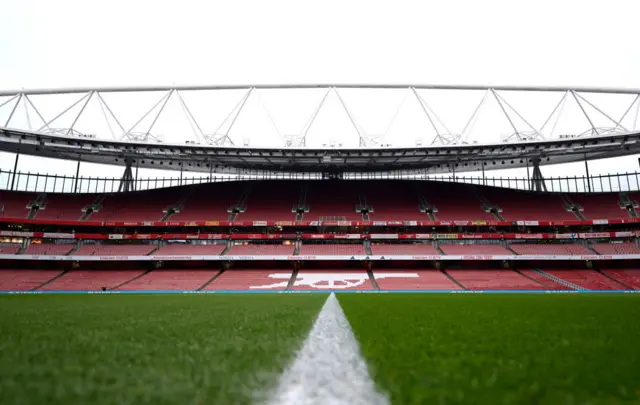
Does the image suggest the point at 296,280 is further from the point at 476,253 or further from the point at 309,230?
the point at 476,253

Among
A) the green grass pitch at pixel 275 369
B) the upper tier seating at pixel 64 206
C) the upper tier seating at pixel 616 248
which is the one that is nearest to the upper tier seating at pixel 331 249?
the upper tier seating at pixel 616 248

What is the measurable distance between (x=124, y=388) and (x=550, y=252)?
44833 millimetres

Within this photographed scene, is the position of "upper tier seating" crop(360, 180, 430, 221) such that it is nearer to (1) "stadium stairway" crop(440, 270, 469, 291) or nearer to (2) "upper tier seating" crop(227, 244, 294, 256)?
(1) "stadium stairway" crop(440, 270, 469, 291)

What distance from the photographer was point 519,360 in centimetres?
247

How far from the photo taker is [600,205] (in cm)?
4538

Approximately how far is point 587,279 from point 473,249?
33.2ft

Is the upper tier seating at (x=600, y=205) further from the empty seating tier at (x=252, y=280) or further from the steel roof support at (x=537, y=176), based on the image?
the empty seating tier at (x=252, y=280)

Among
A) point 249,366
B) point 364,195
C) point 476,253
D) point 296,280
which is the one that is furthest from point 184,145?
point 249,366

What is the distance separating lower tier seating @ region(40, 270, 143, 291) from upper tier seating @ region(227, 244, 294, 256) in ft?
32.0

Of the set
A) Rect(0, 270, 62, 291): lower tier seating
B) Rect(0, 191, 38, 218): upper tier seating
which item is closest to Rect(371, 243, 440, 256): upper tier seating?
Rect(0, 270, 62, 291): lower tier seating

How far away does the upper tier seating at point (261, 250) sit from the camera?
39594 mm

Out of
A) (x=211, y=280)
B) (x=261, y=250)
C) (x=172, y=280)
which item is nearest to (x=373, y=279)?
(x=261, y=250)

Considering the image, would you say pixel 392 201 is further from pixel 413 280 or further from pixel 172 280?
pixel 172 280

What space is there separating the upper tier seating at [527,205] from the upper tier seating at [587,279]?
8.05 m
